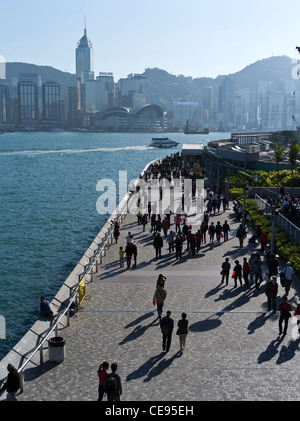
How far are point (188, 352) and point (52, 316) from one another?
13.6 ft

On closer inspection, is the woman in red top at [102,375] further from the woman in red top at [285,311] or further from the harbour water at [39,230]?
the harbour water at [39,230]

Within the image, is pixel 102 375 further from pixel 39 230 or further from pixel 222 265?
pixel 39 230

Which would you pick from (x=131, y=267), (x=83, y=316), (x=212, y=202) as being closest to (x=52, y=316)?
(x=83, y=316)

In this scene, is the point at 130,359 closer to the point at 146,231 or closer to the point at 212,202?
the point at 146,231

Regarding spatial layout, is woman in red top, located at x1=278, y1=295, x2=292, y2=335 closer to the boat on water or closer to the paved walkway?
the paved walkway

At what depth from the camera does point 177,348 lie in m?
12.4

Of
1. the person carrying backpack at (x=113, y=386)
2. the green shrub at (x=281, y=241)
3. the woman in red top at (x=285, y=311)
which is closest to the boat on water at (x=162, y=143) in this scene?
the green shrub at (x=281, y=241)

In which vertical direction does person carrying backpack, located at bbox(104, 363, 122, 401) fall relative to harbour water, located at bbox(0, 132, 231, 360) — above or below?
above

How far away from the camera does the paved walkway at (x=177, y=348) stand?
1038 cm

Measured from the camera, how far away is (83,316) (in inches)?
576

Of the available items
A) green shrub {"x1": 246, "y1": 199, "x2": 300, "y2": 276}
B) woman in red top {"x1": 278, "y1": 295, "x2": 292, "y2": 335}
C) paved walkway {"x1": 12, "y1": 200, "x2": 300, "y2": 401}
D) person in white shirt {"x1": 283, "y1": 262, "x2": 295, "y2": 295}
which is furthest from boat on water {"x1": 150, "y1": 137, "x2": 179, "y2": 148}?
woman in red top {"x1": 278, "y1": 295, "x2": 292, "y2": 335}

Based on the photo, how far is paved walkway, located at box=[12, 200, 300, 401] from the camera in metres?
10.4

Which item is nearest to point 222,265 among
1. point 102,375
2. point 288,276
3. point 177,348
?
point 288,276

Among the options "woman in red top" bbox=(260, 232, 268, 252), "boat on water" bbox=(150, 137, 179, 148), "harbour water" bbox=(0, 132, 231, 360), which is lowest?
"harbour water" bbox=(0, 132, 231, 360)
